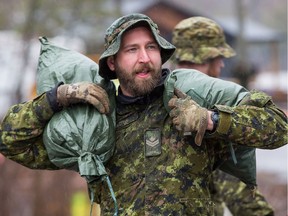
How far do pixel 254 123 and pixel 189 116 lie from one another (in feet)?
1.14

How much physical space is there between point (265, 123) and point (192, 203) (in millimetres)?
579

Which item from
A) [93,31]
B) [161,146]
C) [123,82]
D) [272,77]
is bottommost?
[272,77]

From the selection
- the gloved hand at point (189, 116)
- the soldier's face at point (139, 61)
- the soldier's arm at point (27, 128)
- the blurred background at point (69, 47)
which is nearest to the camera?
the gloved hand at point (189, 116)

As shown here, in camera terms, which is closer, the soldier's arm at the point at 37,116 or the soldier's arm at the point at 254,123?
the soldier's arm at the point at 254,123

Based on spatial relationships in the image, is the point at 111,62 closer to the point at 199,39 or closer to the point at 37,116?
the point at 37,116

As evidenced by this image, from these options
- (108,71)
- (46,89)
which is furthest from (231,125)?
(46,89)

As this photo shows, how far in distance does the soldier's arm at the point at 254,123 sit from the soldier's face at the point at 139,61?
0.41 metres

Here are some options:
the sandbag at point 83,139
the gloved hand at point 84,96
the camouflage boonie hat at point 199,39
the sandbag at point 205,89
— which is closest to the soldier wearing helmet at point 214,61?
the camouflage boonie hat at point 199,39

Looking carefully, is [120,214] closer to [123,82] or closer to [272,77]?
[123,82]

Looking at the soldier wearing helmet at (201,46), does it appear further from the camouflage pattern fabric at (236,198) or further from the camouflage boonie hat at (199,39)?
the camouflage pattern fabric at (236,198)

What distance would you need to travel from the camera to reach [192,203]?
186 inches

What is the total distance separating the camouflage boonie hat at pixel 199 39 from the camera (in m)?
6.43

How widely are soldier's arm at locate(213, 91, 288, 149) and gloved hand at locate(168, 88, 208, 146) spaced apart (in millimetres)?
88

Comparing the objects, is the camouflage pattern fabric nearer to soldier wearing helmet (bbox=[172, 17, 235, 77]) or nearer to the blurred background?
soldier wearing helmet (bbox=[172, 17, 235, 77])
